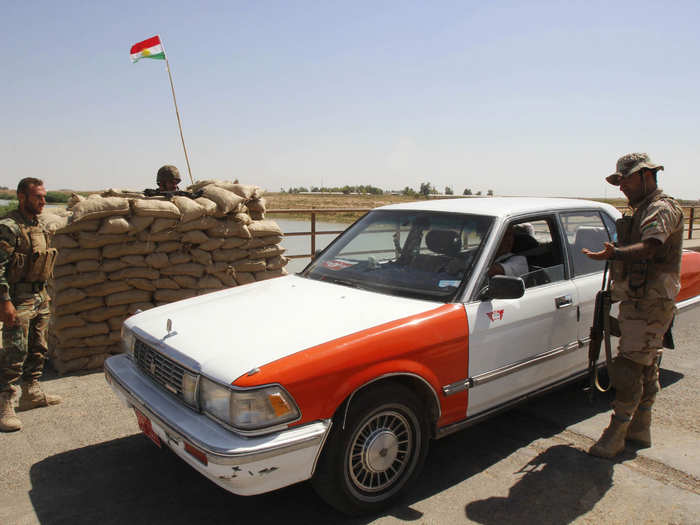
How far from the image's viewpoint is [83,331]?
555 cm

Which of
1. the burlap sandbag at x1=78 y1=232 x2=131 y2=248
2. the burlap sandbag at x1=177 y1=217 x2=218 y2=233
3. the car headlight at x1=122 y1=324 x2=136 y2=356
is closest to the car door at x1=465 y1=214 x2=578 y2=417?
the car headlight at x1=122 y1=324 x2=136 y2=356

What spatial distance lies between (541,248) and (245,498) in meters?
2.77

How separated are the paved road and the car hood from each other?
3.00ft

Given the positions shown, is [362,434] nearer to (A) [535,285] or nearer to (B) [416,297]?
(B) [416,297]

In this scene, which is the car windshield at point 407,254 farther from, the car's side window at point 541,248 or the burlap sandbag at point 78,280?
the burlap sandbag at point 78,280

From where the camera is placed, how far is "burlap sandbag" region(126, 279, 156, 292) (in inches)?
229

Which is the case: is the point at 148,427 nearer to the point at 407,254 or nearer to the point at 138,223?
the point at 407,254

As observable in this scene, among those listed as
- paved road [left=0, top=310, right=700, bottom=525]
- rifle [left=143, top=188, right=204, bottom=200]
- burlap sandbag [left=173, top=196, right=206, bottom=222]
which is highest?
rifle [left=143, top=188, right=204, bottom=200]

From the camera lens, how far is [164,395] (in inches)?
125

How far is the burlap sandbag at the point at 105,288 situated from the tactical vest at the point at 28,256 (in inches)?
45.8

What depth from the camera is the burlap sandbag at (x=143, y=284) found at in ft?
19.1

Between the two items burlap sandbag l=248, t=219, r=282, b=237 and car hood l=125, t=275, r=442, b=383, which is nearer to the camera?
car hood l=125, t=275, r=442, b=383

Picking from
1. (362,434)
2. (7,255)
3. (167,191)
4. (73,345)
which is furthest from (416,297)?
(167,191)

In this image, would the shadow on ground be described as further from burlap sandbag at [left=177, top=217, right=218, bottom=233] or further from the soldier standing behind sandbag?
burlap sandbag at [left=177, top=217, right=218, bottom=233]
